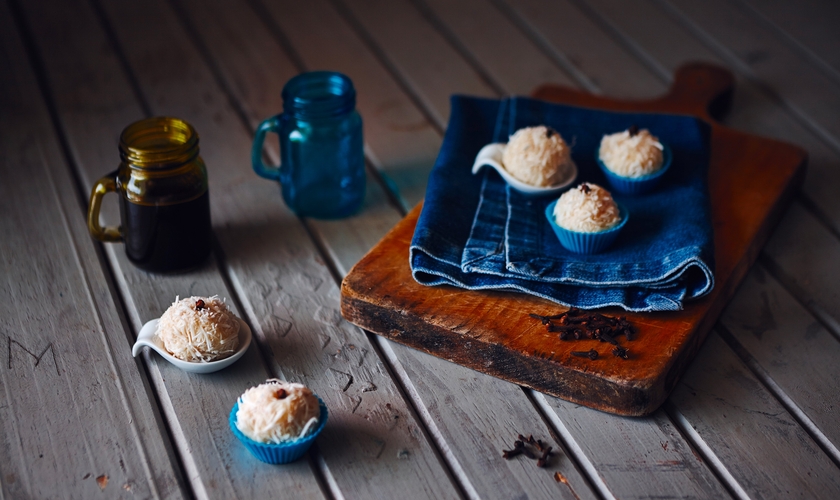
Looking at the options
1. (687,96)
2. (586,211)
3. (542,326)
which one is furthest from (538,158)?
(687,96)

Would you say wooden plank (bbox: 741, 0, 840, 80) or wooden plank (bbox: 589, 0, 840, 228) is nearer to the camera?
wooden plank (bbox: 589, 0, 840, 228)

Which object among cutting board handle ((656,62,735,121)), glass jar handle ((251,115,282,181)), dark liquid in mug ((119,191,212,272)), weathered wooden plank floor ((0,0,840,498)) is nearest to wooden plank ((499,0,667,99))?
weathered wooden plank floor ((0,0,840,498))

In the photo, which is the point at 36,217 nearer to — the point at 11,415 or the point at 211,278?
the point at 211,278

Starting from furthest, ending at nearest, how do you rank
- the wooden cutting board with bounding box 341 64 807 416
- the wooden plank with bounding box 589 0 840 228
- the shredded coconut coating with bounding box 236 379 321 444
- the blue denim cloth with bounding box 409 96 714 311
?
the wooden plank with bounding box 589 0 840 228 → the blue denim cloth with bounding box 409 96 714 311 → the wooden cutting board with bounding box 341 64 807 416 → the shredded coconut coating with bounding box 236 379 321 444

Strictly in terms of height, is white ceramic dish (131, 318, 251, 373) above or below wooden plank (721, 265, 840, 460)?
below

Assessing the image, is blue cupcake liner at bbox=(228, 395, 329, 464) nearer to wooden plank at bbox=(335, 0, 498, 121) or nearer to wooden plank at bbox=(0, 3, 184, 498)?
wooden plank at bbox=(0, 3, 184, 498)

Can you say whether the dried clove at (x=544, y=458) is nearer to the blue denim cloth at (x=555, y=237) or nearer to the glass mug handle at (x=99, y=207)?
the blue denim cloth at (x=555, y=237)

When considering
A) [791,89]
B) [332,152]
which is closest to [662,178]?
[332,152]

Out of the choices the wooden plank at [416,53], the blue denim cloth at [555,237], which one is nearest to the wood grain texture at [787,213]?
the blue denim cloth at [555,237]
